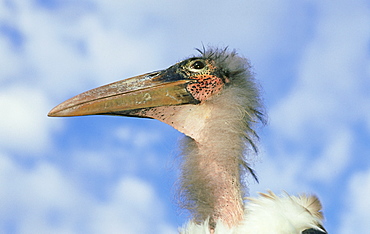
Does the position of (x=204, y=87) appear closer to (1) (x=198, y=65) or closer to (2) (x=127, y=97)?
(1) (x=198, y=65)

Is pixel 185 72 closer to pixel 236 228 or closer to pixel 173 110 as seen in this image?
pixel 173 110

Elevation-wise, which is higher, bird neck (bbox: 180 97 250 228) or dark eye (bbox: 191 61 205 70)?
dark eye (bbox: 191 61 205 70)

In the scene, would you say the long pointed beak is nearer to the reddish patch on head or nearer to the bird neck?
the reddish patch on head

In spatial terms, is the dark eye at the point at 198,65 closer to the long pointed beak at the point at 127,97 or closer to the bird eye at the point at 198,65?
the bird eye at the point at 198,65

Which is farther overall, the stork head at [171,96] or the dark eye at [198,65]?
the dark eye at [198,65]

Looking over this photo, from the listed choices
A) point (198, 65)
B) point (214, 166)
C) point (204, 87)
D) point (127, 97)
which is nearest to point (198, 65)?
point (198, 65)

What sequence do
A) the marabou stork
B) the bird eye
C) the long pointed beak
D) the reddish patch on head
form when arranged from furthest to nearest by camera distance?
the bird eye < the reddish patch on head < the long pointed beak < the marabou stork

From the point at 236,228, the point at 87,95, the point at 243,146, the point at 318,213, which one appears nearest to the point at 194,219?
the point at 236,228

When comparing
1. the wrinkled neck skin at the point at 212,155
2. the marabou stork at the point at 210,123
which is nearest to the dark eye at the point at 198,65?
the marabou stork at the point at 210,123

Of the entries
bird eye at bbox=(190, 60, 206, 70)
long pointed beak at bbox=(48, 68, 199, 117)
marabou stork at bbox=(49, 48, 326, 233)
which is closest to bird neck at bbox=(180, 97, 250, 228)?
marabou stork at bbox=(49, 48, 326, 233)
